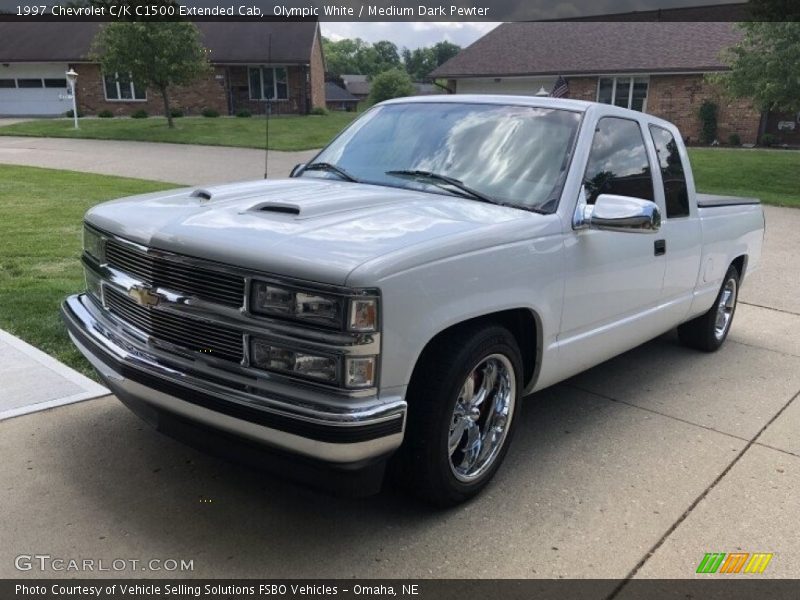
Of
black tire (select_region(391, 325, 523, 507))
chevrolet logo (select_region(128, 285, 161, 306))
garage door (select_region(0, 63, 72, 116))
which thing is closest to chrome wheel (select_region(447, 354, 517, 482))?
black tire (select_region(391, 325, 523, 507))

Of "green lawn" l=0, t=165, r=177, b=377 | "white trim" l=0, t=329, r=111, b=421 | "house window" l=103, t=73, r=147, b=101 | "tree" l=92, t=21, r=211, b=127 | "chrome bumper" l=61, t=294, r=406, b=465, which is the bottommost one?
"white trim" l=0, t=329, r=111, b=421

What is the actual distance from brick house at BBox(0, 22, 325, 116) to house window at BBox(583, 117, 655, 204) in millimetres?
37221

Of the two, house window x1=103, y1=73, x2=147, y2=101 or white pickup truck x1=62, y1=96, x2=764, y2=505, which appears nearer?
white pickup truck x1=62, y1=96, x2=764, y2=505

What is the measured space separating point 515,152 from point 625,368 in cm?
233

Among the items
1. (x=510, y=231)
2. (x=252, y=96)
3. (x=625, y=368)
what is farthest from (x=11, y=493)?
(x=252, y=96)

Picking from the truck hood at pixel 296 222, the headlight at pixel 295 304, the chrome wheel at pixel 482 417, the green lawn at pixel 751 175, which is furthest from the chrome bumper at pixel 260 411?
the green lawn at pixel 751 175

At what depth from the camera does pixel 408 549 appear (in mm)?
2980

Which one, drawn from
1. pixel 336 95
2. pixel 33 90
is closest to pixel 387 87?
pixel 336 95

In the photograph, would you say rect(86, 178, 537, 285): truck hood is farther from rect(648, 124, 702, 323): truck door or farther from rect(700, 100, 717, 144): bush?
rect(700, 100, 717, 144): bush

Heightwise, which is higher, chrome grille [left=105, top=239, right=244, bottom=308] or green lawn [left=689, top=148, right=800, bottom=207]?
chrome grille [left=105, top=239, right=244, bottom=308]

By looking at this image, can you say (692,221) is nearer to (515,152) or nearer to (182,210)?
(515,152)

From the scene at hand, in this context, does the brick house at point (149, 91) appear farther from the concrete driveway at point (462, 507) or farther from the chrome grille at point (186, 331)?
the chrome grille at point (186, 331)

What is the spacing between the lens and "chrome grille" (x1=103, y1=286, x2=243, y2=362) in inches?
109

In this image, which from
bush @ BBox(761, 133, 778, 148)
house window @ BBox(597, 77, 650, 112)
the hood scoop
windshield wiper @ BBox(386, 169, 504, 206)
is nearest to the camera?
the hood scoop
